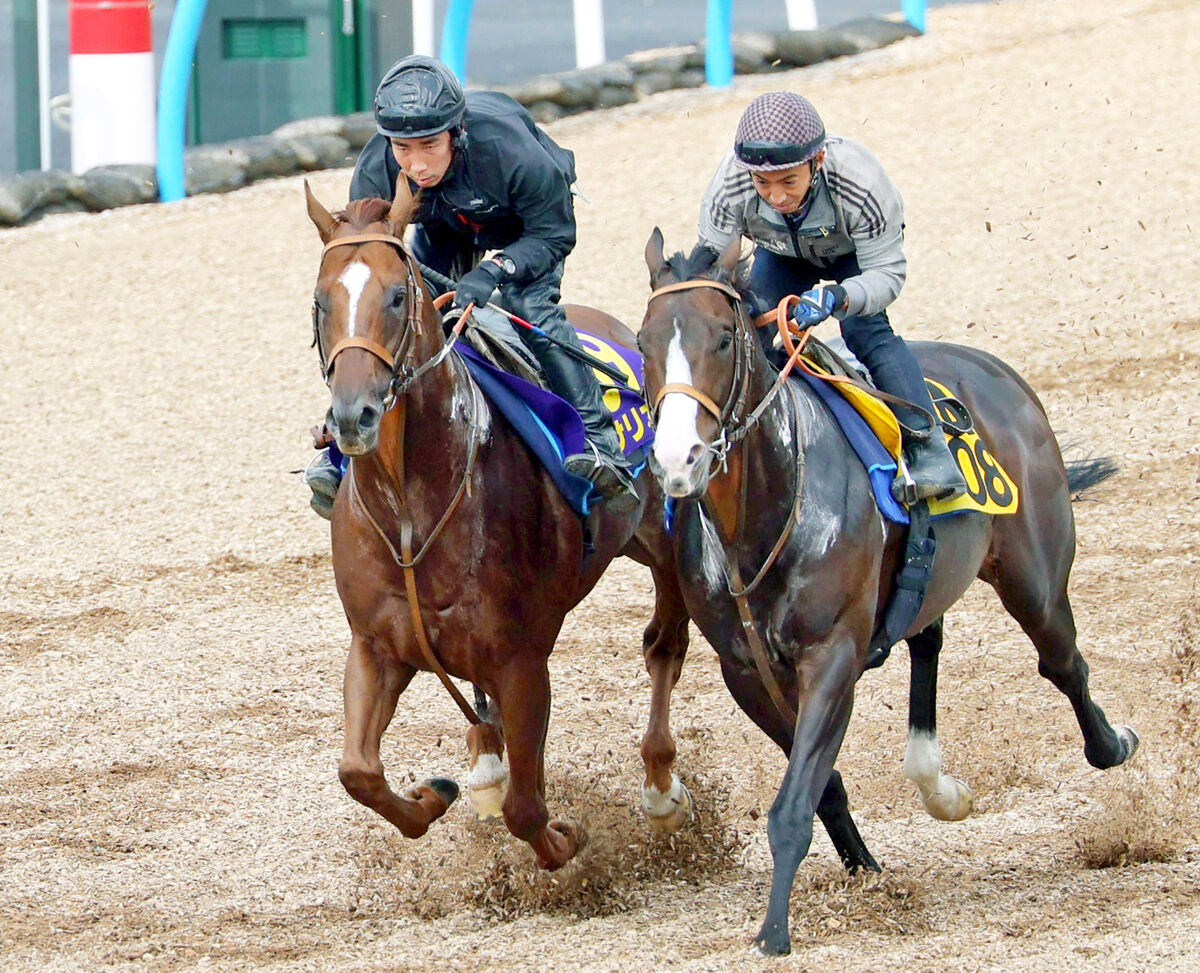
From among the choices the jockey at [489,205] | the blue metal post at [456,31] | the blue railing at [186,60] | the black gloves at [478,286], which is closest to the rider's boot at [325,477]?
the jockey at [489,205]

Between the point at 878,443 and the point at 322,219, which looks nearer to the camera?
the point at 322,219

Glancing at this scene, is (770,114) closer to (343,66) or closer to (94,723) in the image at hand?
(94,723)

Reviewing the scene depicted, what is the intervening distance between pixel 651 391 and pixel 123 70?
9612 millimetres

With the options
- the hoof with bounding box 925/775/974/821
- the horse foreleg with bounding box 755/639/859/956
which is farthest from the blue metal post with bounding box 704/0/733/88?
the horse foreleg with bounding box 755/639/859/956

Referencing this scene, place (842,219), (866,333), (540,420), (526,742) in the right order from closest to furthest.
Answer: (526,742) → (842,219) → (540,420) → (866,333)

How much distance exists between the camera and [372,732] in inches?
192

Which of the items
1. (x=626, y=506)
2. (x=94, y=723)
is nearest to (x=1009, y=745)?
(x=626, y=506)

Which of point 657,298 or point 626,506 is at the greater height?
point 657,298

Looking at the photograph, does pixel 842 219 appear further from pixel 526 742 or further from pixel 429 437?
pixel 526 742

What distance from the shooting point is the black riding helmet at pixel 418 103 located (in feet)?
16.0

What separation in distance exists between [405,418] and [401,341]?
32 centimetres

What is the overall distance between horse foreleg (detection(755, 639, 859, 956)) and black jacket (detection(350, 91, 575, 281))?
1.50 m

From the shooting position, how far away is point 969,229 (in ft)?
40.5

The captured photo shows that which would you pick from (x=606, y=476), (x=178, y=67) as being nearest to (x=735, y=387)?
(x=606, y=476)
